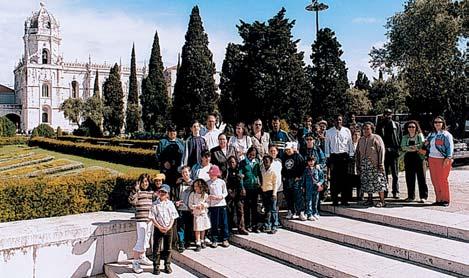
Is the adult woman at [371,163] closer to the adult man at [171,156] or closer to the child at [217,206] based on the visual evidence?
the child at [217,206]

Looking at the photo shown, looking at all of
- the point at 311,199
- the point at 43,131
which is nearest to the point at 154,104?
the point at 43,131

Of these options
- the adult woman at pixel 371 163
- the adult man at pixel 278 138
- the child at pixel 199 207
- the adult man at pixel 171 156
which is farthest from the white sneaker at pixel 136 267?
the adult woman at pixel 371 163

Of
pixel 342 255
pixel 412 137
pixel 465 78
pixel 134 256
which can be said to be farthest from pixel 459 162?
pixel 134 256

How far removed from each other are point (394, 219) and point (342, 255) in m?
1.44

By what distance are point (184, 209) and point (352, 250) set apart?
2.52 metres

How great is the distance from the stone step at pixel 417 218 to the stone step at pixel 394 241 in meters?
0.15

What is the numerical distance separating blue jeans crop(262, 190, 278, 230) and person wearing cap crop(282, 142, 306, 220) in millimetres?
453

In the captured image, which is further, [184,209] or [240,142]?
[240,142]

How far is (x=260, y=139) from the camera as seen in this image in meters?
7.61

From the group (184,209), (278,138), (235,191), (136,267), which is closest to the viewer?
(136,267)

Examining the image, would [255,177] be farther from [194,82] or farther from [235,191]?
[194,82]

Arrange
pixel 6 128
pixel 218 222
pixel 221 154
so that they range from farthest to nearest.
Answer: pixel 6 128 < pixel 221 154 < pixel 218 222

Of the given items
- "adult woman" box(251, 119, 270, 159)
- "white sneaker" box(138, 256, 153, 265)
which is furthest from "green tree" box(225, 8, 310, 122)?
"white sneaker" box(138, 256, 153, 265)

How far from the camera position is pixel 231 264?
231 inches
